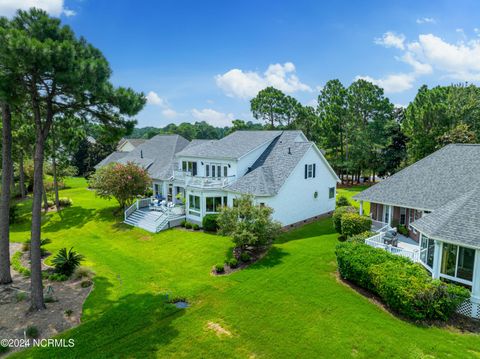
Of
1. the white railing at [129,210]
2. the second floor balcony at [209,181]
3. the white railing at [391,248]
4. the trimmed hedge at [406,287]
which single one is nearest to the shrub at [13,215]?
the white railing at [129,210]

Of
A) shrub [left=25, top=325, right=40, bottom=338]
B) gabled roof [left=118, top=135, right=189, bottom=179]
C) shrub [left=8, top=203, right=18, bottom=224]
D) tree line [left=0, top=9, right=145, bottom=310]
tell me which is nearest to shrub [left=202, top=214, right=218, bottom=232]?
gabled roof [left=118, top=135, right=189, bottom=179]

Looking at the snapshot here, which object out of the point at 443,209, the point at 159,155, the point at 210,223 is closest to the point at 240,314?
the point at 210,223

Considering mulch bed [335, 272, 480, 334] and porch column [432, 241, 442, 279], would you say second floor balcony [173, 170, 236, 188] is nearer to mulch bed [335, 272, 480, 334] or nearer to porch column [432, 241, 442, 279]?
mulch bed [335, 272, 480, 334]

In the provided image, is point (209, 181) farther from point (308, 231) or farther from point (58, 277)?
point (58, 277)

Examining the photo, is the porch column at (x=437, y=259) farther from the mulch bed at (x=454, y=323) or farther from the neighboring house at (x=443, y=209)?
the mulch bed at (x=454, y=323)

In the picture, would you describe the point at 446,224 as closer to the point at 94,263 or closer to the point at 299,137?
the point at 299,137

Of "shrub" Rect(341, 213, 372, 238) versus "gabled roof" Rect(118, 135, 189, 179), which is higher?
"gabled roof" Rect(118, 135, 189, 179)
